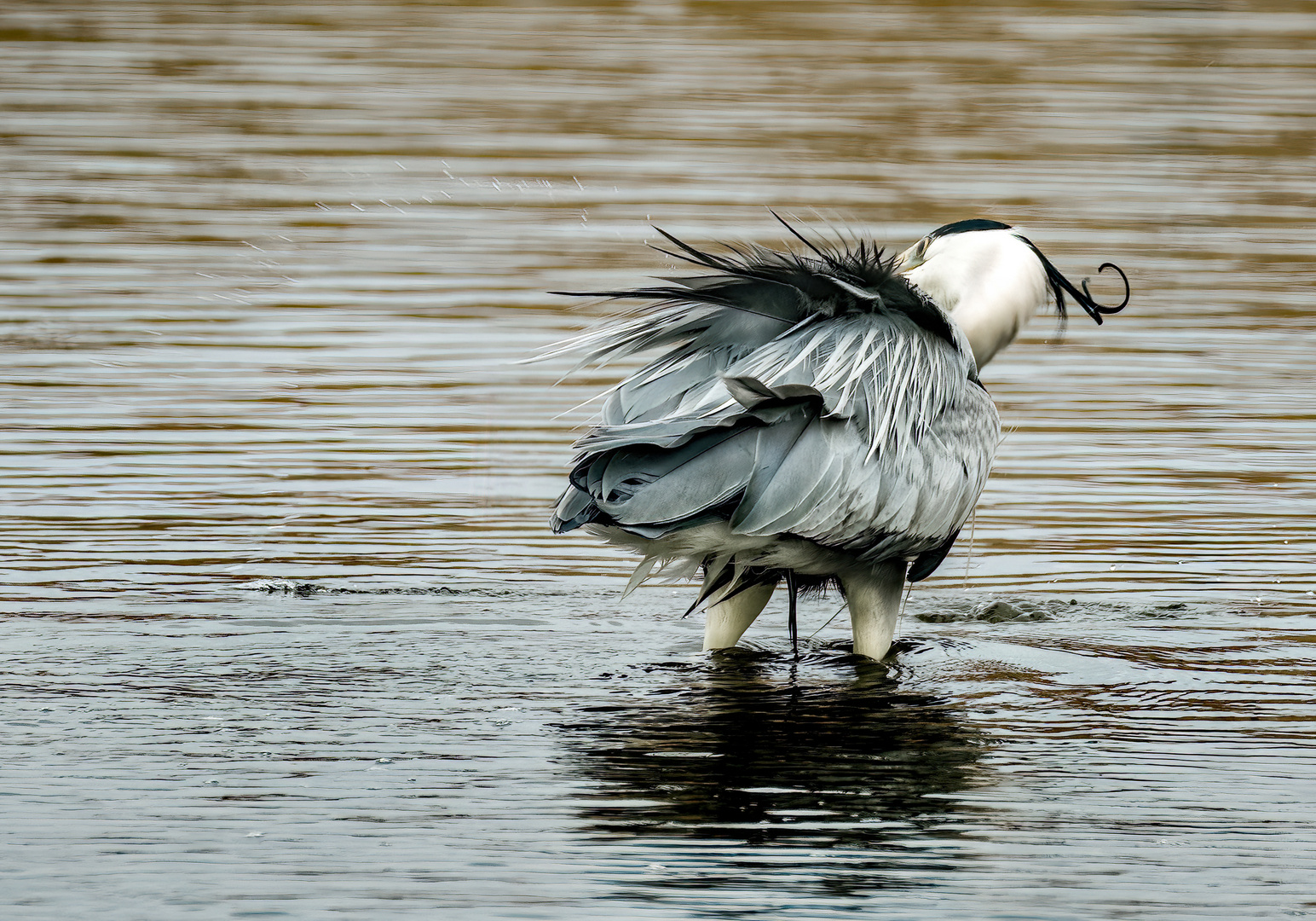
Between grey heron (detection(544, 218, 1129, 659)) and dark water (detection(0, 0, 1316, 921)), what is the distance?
39cm

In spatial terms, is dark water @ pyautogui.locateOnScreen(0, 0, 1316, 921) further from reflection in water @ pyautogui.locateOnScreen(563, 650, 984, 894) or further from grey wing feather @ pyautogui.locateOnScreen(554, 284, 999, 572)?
grey wing feather @ pyautogui.locateOnScreen(554, 284, 999, 572)

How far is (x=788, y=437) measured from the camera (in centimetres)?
628

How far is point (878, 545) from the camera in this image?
6.60 meters

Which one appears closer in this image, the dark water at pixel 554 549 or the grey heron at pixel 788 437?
the dark water at pixel 554 549

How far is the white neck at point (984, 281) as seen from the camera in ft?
24.5

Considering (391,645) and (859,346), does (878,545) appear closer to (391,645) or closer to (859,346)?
(859,346)

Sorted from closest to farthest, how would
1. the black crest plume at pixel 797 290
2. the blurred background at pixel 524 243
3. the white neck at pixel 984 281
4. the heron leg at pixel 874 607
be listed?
the black crest plume at pixel 797 290
the heron leg at pixel 874 607
the white neck at pixel 984 281
the blurred background at pixel 524 243

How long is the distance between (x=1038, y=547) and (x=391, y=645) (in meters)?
2.81

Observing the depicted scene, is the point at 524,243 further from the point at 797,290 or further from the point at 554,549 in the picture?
the point at 797,290

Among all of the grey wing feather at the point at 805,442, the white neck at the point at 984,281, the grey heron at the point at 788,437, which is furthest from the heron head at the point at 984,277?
the grey wing feather at the point at 805,442

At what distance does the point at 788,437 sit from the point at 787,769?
106 centimetres

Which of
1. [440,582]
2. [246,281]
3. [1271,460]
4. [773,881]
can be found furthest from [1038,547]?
[246,281]

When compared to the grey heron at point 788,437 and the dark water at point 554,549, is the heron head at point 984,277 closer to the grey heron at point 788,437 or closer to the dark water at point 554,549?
the grey heron at point 788,437

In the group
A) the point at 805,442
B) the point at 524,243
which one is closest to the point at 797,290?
the point at 805,442
